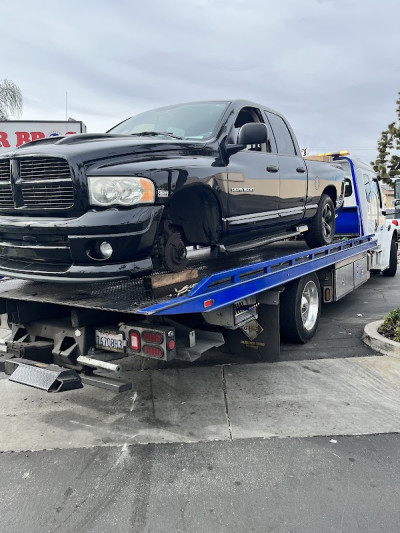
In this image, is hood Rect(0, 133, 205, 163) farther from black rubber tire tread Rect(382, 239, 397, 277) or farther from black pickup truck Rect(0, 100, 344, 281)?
black rubber tire tread Rect(382, 239, 397, 277)

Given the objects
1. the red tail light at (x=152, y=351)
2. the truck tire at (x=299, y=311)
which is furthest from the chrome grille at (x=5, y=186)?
the truck tire at (x=299, y=311)

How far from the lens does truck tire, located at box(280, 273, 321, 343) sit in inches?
221

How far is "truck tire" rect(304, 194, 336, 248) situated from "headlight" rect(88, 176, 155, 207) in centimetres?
376

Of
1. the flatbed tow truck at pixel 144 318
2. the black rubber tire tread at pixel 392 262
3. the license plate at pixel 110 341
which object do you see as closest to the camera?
the flatbed tow truck at pixel 144 318

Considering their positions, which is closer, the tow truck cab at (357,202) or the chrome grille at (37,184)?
the chrome grille at (37,184)

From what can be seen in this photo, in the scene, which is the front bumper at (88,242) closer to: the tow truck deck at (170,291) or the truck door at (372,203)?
the tow truck deck at (170,291)

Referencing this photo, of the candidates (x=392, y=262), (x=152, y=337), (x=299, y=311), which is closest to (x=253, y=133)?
(x=152, y=337)

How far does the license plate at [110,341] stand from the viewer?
374 cm

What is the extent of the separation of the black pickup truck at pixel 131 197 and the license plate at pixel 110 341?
2.02ft

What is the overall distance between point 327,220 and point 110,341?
4.22m

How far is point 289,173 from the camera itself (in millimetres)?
5504

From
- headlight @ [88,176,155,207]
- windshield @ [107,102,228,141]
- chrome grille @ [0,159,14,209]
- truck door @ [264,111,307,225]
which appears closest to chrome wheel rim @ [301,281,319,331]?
truck door @ [264,111,307,225]

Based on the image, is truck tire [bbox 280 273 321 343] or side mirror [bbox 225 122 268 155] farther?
truck tire [bbox 280 273 321 343]

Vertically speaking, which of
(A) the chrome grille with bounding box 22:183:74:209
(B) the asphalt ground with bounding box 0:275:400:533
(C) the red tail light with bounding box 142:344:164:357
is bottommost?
(B) the asphalt ground with bounding box 0:275:400:533
